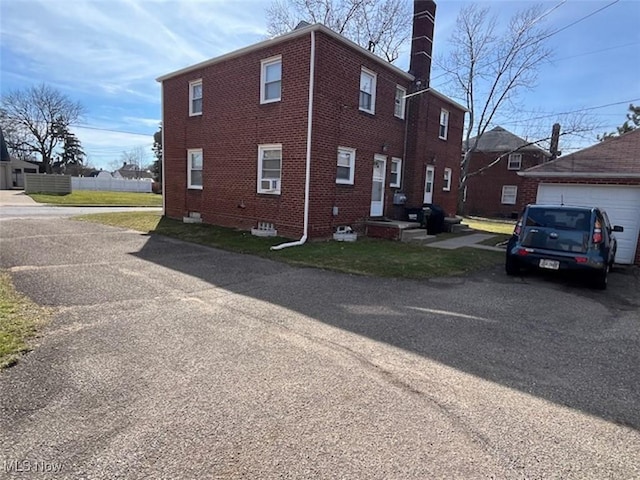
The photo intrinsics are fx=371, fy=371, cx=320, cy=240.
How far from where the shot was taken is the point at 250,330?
444 centimetres

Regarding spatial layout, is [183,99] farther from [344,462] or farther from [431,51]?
[344,462]

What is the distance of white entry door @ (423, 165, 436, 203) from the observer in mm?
16609

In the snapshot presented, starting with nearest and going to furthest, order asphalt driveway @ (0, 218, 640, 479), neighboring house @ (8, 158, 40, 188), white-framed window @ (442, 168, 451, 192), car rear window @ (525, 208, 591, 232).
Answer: asphalt driveway @ (0, 218, 640, 479)
car rear window @ (525, 208, 591, 232)
white-framed window @ (442, 168, 451, 192)
neighboring house @ (8, 158, 40, 188)

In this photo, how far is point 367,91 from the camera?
500 inches

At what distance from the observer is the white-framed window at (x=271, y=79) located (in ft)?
37.8

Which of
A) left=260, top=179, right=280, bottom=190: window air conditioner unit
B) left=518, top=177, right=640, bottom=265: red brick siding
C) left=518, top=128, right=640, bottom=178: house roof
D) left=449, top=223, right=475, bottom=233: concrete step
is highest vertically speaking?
left=518, top=128, right=640, bottom=178: house roof

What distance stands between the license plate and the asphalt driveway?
899 millimetres

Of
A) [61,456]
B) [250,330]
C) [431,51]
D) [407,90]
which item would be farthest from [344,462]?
[431,51]

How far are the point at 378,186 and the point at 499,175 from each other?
23798 mm

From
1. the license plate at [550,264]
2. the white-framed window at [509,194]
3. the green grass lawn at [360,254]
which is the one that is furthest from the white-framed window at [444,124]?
the white-framed window at [509,194]

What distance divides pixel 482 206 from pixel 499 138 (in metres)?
6.16

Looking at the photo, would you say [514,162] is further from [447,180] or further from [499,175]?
[447,180]

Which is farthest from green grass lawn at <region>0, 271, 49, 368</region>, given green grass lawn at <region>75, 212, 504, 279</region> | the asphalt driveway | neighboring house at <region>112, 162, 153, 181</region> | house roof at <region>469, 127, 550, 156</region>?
neighboring house at <region>112, 162, 153, 181</region>

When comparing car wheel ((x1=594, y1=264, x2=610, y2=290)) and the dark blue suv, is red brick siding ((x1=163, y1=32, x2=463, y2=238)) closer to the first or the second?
the dark blue suv
